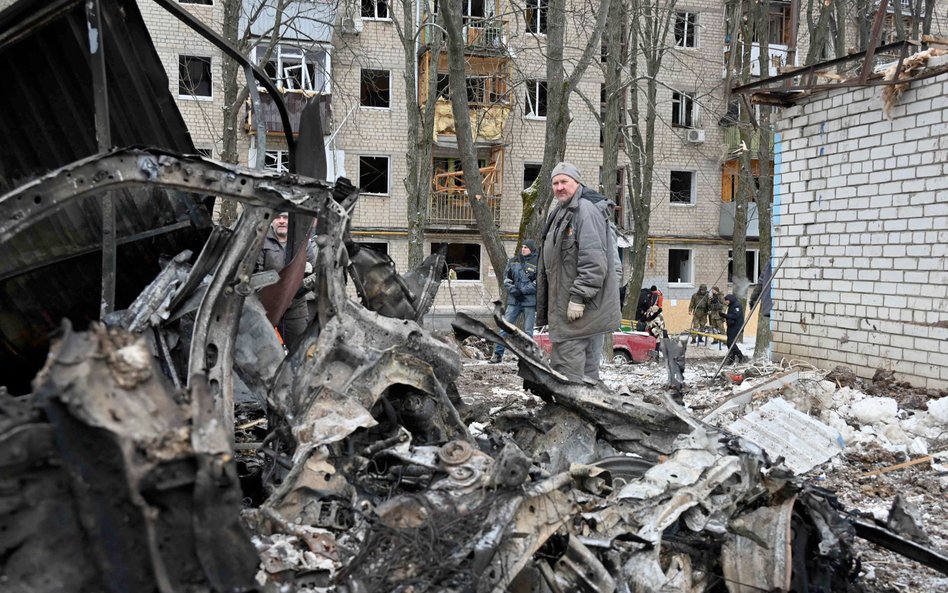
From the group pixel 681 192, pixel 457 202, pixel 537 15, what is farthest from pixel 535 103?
pixel 681 192

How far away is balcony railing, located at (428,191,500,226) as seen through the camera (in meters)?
24.7

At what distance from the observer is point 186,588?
2.00m

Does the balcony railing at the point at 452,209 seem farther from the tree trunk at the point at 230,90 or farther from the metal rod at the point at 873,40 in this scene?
the metal rod at the point at 873,40

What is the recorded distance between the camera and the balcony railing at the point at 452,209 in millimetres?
24703

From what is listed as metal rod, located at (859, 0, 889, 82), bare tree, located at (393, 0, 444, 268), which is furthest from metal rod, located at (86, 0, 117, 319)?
bare tree, located at (393, 0, 444, 268)

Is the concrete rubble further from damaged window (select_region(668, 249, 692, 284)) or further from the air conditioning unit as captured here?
damaged window (select_region(668, 249, 692, 284))

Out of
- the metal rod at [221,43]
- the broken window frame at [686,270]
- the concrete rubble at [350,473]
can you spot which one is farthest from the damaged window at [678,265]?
the concrete rubble at [350,473]

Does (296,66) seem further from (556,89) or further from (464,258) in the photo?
(556,89)

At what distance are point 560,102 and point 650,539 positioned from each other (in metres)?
9.27

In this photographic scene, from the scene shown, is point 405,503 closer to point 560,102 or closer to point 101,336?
point 101,336

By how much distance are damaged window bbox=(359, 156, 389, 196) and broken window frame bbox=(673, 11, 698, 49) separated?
34.2ft

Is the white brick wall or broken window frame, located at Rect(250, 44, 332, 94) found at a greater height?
broken window frame, located at Rect(250, 44, 332, 94)

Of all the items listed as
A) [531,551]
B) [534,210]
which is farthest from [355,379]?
[534,210]

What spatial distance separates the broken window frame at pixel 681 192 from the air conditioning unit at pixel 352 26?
36.8ft
